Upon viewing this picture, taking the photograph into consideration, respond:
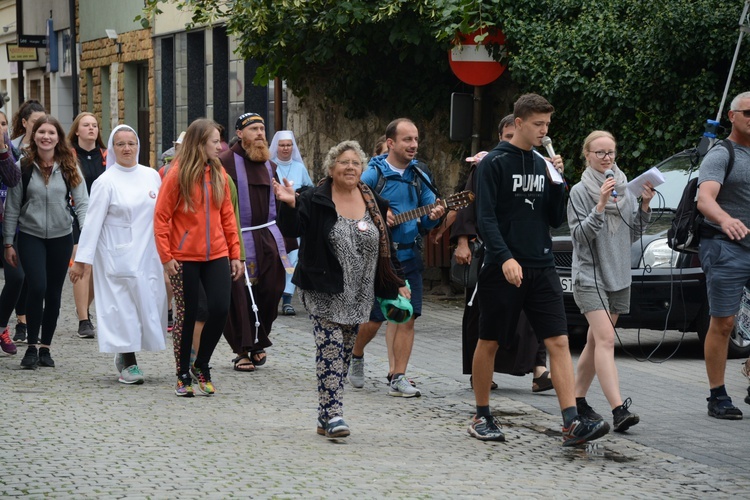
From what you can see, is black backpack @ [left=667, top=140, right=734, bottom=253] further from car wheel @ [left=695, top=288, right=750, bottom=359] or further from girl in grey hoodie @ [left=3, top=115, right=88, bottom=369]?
girl in grey hoodie @ [left=3, top=115, right=88, bottom=369]

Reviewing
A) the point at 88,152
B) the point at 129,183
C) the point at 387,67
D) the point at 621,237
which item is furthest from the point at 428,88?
the point at 621,237

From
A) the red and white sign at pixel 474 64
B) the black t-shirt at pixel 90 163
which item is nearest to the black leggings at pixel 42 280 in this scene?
the black t-shirt at pixel 90 163

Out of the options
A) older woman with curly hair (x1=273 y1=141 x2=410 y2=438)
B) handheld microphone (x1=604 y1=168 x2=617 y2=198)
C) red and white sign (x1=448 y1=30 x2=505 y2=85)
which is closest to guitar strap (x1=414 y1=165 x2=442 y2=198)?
older woman with curly hair (x1=273 y1=141 x2=410 y2=438)

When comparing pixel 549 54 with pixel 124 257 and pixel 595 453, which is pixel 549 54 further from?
pixel 595 453

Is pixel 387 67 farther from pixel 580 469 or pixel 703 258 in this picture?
pixel 580 469

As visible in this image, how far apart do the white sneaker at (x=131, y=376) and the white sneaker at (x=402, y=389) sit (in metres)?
1.76

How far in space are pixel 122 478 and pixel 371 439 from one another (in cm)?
168

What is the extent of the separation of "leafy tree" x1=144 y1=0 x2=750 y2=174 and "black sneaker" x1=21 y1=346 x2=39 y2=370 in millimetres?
6279

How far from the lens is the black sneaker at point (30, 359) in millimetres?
10164

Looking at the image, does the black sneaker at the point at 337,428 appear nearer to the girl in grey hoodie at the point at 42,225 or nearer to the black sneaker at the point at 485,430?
the black sneaker at the point at 485,430

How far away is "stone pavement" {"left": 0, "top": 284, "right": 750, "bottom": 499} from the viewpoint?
636cm

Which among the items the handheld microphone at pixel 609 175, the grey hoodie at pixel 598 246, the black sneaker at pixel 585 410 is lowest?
the black sneaker at pixel 585 410

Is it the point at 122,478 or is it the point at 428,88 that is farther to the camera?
the point at 428,88

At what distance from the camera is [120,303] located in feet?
31.9
